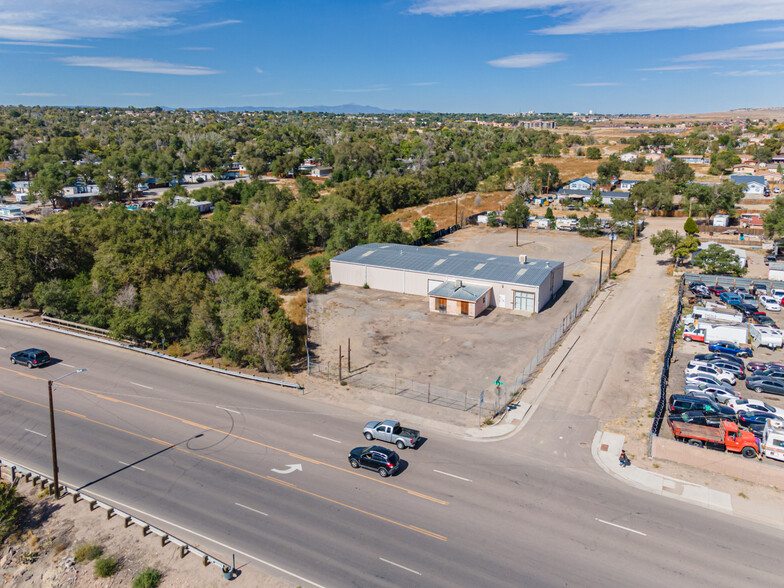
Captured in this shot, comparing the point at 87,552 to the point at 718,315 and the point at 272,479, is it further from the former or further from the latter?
the point at 718,315

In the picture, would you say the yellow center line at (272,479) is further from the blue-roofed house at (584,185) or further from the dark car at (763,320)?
the blue-roofed house at (584,185)

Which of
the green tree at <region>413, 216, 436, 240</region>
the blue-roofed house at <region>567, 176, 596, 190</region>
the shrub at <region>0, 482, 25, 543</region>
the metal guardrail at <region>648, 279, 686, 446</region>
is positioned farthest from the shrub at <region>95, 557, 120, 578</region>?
the blue-roofed house at <region>567, 176, 596, 190</region>

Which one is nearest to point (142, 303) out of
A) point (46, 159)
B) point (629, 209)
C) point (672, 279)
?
point (672, 279)

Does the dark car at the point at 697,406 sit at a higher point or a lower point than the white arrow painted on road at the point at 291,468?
higher

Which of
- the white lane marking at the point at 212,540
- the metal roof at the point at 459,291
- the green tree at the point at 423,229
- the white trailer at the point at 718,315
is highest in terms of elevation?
the green tree at the point at 423,229

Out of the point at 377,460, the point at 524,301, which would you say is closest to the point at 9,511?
the point at 377,460

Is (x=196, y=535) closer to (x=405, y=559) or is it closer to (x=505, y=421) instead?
(x=405, y=559)

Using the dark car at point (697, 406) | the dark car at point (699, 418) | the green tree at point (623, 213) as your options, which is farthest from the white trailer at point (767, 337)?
the green tree at point (623, 213)

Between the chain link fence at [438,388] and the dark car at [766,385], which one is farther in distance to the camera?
the dark car at [766,385]
